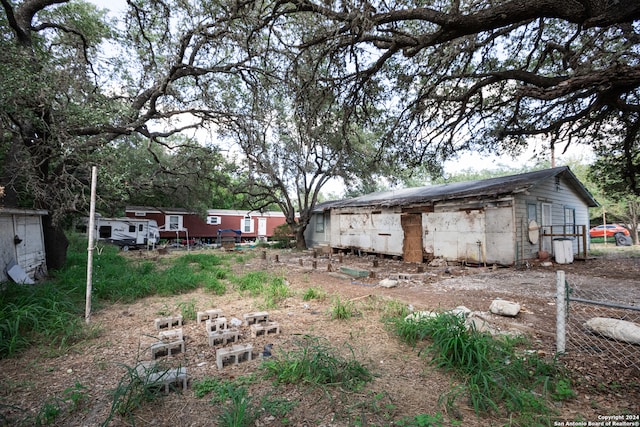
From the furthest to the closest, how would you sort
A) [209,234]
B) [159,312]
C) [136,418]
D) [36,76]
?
[209,234]
[36,76]
[159,312]
[136,418]

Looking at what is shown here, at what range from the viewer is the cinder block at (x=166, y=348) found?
3.38 meters

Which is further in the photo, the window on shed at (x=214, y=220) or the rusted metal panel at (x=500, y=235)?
the window on shed at (x=214, y=220)

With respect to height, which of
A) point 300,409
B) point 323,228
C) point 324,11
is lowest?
point 300,409

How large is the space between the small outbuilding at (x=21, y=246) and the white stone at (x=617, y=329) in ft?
33.7

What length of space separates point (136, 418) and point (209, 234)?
2660cm

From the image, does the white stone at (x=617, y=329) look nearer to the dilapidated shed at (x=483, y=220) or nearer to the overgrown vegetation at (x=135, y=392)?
the overgrown vegetation at (x=135, y=392)

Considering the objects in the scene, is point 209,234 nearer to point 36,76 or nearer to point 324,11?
point 36,76

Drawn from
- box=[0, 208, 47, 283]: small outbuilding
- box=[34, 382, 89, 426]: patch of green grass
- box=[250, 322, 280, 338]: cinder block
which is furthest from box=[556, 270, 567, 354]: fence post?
box=[0, 208, 47, 283]: small outbuilding

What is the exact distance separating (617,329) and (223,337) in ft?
17.2

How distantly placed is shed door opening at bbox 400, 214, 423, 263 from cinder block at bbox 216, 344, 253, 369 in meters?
11.2

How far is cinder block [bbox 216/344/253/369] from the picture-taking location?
3.20m

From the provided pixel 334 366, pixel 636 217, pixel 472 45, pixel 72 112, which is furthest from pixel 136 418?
pixel 636 217

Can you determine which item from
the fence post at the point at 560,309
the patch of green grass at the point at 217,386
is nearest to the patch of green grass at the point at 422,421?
the patch of green grass at the point at 217,386

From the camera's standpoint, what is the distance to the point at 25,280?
6.35 m
